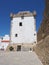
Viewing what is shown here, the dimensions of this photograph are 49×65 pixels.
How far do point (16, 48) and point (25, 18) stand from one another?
7.51 meters

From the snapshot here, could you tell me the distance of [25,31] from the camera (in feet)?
107

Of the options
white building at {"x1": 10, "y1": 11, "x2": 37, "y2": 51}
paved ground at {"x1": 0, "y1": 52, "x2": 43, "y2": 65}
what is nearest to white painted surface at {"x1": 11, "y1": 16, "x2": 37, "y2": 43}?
white building at {"x1": 10, "y1": 11, "x2": 37, "y2": 51}

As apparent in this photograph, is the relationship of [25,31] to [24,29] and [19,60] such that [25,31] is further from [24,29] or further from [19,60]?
[19,60]

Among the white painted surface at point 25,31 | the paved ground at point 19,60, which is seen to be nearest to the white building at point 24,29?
the white painted surface at point 25,31

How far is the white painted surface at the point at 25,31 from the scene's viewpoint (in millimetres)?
32156

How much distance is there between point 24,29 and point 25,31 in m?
0.53

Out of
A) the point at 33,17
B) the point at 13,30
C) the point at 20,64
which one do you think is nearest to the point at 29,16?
the point at 33,17

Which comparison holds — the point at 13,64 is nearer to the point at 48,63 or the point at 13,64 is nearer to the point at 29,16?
the point at 48,63

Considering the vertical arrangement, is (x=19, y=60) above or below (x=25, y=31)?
below

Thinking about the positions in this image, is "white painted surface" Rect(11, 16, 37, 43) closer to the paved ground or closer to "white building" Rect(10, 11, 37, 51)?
"white building" Rect(10, 11, 37, 51)

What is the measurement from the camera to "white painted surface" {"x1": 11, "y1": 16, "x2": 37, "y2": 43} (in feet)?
105

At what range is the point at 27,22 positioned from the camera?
108 ft

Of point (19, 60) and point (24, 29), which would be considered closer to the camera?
point (19, 60)

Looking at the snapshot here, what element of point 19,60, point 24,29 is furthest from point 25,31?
point 19,60
